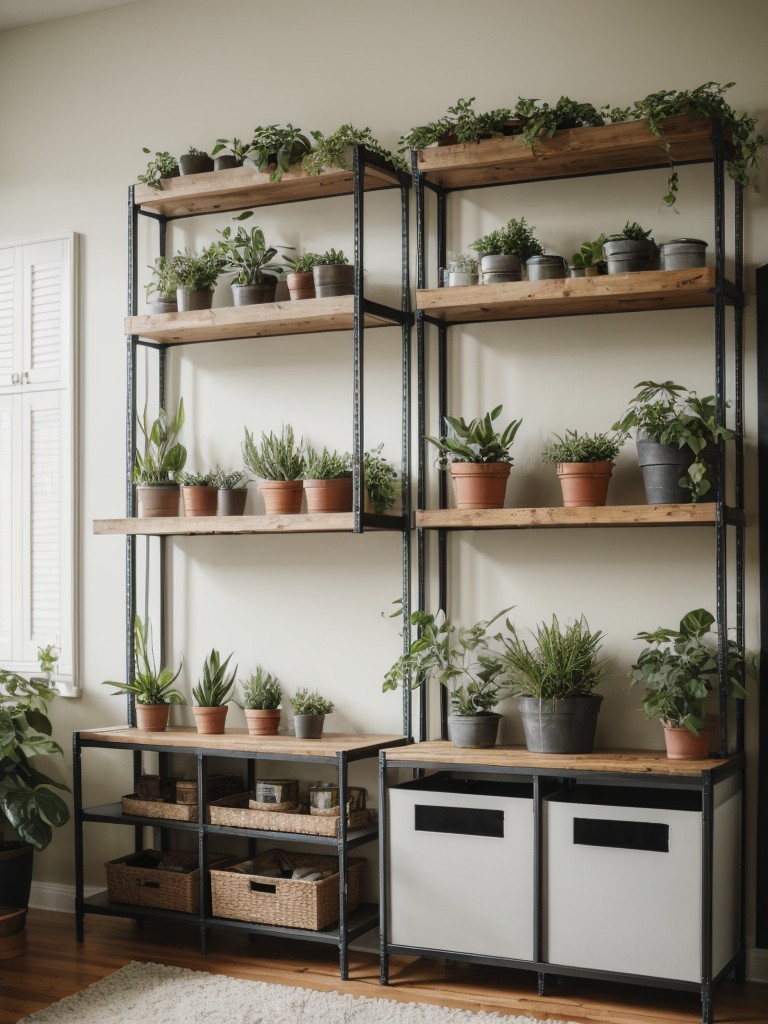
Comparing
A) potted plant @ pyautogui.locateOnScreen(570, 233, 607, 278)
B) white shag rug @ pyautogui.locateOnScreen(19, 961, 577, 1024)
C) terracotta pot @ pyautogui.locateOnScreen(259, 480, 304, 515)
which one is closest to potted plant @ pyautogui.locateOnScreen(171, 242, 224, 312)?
terracotta pot @ pyautogui.locateOnScreen(259, 480, 304, 515)

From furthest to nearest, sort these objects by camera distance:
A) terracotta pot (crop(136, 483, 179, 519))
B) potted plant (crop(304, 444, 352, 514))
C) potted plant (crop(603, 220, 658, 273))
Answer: terracotta pot (crop(136, 483, 179, 519)) < potted plant (crop(304, 444, 352, 514)) < potted plant (crop(603, 220, 658, 273))

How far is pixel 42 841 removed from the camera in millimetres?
4211

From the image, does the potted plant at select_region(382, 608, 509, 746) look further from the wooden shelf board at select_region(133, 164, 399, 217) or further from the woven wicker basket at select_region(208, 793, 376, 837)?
the wooden shelf board at select_region(133, 164, 399, 217)

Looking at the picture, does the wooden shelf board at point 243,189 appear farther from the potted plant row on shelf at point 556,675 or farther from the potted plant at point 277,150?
the potted plant row on shelf at point 556,675

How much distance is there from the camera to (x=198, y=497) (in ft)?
14.4

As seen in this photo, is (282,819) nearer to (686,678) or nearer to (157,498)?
(157,498)

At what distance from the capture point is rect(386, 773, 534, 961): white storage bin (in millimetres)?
3545

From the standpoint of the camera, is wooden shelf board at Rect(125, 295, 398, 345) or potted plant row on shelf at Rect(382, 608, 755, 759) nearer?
potted plant row on shelf at Rect(382, 608, 755, 759)

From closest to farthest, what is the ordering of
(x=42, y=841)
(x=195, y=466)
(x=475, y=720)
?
(x=475, y=720) → (x=42, y=841) → (x=195, y=466)

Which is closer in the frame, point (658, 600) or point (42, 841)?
point (658, 600)

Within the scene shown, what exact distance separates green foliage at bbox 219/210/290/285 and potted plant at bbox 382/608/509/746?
1.36 meters

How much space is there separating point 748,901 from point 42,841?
7.90 ft

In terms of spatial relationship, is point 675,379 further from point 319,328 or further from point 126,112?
point 126,112

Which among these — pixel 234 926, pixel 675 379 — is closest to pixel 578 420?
pixel 675 379
